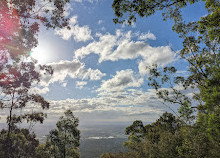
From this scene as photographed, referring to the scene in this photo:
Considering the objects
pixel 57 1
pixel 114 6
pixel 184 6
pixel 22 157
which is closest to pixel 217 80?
pixel 184 6

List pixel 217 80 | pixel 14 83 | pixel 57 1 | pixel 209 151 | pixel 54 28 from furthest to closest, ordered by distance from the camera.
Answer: pixel 14 83
pixel 209 151
pixel 54 28
pixel 57 1
pixel 217 80

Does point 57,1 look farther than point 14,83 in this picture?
No

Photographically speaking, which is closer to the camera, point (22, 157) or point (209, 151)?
point (209, 151)

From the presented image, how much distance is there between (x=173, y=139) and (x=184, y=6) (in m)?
16.4

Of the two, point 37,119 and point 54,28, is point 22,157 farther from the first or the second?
point 54,28

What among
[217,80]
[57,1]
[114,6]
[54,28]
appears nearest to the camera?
[114,6]

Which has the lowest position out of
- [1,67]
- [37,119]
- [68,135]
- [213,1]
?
[68,135]

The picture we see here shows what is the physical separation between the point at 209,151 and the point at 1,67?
2077cm

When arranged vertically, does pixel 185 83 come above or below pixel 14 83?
below

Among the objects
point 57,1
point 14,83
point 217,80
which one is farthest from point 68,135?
point 217,80

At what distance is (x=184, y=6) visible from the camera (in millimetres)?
6336

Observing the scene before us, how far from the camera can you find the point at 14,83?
48.7 feet

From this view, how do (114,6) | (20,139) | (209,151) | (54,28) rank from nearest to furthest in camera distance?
(114,6) → (54,28) → (209,151) → (20,139)

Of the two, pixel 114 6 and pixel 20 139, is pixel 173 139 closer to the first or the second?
pixel 114 6
